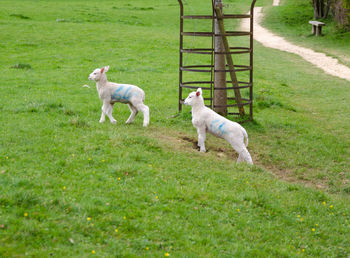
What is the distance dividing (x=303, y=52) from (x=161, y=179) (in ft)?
74.7

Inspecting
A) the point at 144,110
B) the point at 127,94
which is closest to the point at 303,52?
the point at 144,110

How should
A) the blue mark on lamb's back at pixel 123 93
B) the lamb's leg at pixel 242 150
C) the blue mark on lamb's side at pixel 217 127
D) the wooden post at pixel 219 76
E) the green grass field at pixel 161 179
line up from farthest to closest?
the wooden post at pixel 219 76 → the blue mark on lamb's back at pixel 123 93 → the blue mark on lamb's side at pixel 217 127 → the lamb's leg at pixel 242 150 → the green grass field at pixel 161 179

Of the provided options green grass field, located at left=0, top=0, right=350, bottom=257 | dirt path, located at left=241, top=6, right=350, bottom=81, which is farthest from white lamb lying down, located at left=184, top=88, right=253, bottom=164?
dirt path, located at left=241, top=6, right=350, bottom=81

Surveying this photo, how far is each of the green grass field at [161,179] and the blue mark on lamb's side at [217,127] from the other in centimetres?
54

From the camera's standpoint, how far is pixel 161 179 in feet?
24.1

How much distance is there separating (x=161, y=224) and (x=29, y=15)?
3206cm

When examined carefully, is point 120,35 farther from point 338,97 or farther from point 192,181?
point 192,181

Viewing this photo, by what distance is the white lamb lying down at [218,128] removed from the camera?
9.12 m

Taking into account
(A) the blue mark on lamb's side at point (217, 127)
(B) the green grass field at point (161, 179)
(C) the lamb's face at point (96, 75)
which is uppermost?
(C) the lamb's face at point (96, 75)

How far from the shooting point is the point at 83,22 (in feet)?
110

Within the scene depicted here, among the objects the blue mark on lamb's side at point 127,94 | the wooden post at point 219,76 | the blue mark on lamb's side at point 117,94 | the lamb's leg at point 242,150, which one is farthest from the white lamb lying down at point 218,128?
the wooden post at point 219,76

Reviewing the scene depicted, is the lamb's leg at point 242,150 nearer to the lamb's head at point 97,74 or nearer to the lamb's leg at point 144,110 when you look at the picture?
the lamb's leg at point 144,110

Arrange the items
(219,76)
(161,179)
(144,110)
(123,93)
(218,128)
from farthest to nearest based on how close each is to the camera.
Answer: (219,76) → (144,110) → (123,93) → (218,128) → (161,179)

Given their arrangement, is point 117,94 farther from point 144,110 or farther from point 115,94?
point 144,110
